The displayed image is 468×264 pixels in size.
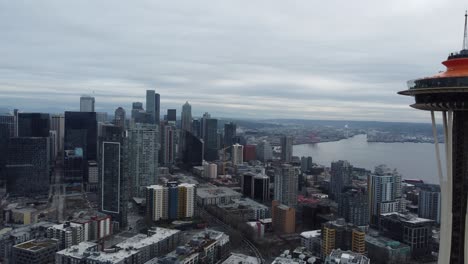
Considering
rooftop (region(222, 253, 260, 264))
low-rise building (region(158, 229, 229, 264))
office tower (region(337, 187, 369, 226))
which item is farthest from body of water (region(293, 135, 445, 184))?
rooftop (region(222, 253, 260, 264))

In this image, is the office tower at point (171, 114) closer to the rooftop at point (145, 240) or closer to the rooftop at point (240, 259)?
the rooftop at point (145, 240)

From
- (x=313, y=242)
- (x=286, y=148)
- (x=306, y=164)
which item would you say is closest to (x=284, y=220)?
(x=313, y=242)

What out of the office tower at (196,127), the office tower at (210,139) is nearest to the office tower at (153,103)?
the office tower at (196,127)

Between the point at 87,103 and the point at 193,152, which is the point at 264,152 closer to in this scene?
the point at 193,152

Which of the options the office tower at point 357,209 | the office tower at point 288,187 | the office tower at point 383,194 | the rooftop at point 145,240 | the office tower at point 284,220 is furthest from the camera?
the office tower at point 288,187

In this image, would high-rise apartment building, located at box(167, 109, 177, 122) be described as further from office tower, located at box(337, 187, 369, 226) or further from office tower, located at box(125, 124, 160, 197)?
office tower, located at box(337, 187, 369, 226)

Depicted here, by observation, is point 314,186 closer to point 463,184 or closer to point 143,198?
point 143,198
